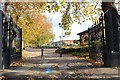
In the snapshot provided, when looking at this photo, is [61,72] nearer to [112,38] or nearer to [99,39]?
[112,38]

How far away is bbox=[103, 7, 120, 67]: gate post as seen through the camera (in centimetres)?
1507

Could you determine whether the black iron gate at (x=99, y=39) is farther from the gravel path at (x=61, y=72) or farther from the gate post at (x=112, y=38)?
the gravel path at (x=61, y=72)

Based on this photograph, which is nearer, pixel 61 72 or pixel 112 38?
pixel 61 72

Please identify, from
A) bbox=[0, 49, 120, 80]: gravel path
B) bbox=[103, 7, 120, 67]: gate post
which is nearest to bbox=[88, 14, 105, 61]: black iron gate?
bbox=[103, 7, 120, 67]: gate post

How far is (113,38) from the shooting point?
15.5m

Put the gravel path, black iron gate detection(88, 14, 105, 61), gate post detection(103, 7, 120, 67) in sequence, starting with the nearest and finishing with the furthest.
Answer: the gravel path, gate post detection(103, 7, 120, 67), black iron gate detection(88, 14, 105, 61)

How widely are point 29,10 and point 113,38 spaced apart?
18716 millimetres

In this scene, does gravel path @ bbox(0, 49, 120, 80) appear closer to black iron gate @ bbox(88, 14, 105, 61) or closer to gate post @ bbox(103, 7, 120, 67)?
gate post @ bbox(103, 7, 120, 67)

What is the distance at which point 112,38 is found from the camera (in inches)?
610

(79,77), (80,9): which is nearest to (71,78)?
(79,77)

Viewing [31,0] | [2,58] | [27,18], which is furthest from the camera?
[27,18]

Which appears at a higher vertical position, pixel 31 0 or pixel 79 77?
pixel 31 0

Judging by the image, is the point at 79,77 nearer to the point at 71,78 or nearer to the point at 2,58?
the point at 71,78

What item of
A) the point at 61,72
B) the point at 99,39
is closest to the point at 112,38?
the point at 61,72
